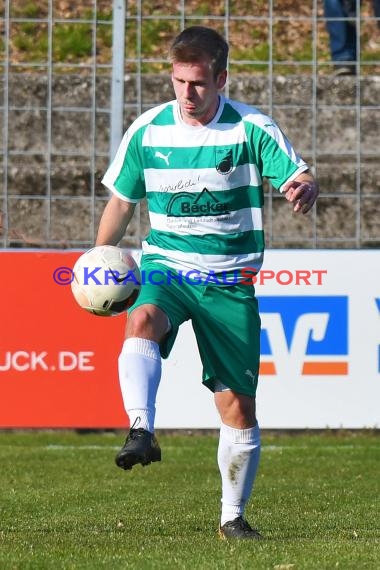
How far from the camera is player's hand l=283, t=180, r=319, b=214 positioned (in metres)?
5.84

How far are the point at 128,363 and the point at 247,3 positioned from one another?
704cm

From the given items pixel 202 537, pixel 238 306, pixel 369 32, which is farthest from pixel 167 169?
pixel 369 32

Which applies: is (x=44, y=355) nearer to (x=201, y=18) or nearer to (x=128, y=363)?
(x=201, y=18)

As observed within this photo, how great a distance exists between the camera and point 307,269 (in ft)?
35.8

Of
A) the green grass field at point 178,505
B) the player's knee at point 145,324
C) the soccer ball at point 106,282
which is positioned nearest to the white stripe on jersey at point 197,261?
the soccer ball at point 106,282

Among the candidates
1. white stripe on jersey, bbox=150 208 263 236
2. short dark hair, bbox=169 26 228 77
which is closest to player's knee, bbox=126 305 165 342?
white stripe on jersey, bbox=150 208 263 236

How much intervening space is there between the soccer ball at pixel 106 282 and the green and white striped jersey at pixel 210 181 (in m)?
0.25

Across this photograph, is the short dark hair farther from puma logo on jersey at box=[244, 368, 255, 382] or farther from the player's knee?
puma logo on jersey at box=[244, 368, 255, 382]

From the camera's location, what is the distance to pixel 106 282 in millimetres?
5980

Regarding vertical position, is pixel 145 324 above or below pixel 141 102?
below

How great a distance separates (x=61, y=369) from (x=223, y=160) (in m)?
5.03

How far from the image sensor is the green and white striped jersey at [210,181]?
6.21 m

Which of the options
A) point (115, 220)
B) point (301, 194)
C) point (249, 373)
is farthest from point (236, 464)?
point (301, 194)

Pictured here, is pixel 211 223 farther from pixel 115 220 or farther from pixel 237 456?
pixel 237 456
